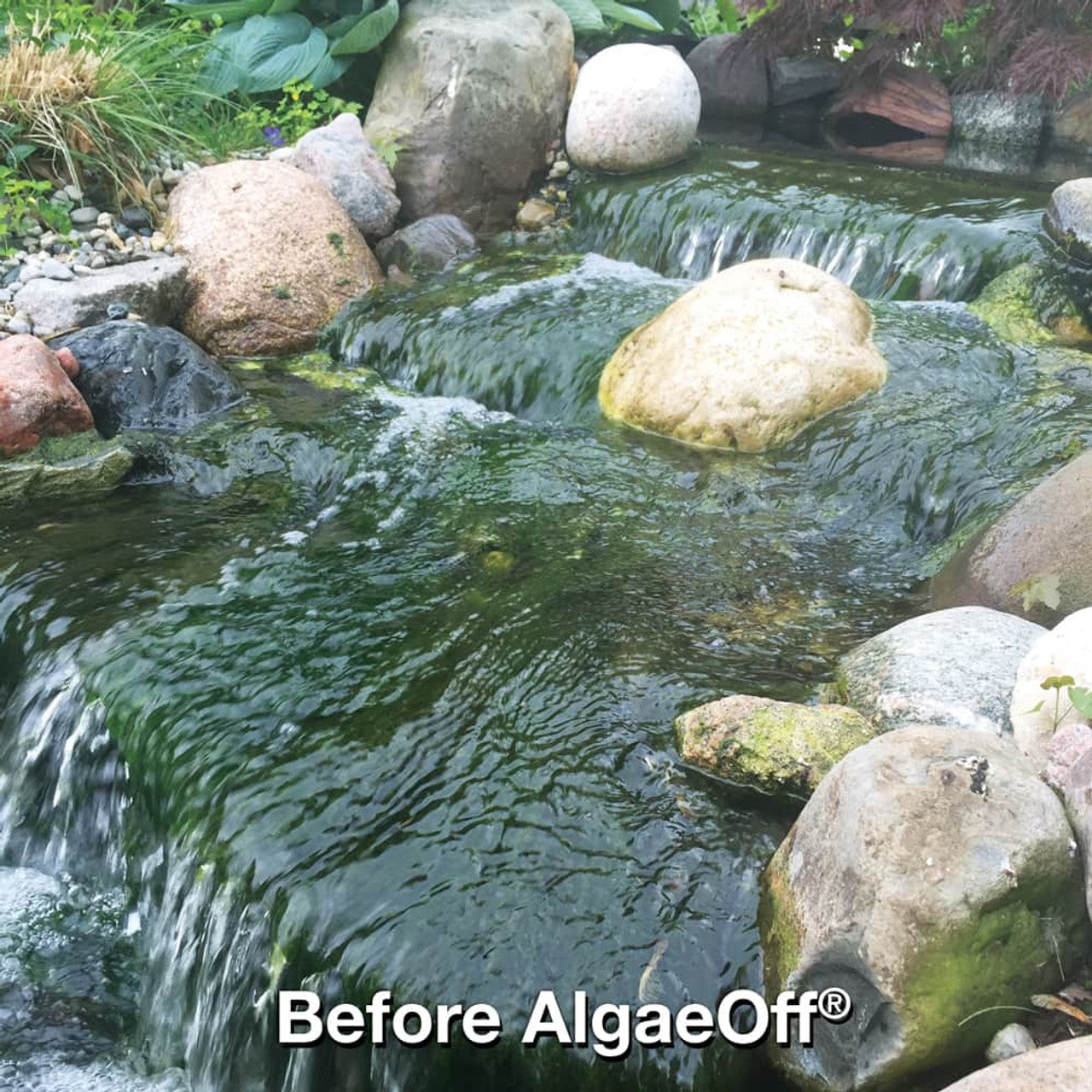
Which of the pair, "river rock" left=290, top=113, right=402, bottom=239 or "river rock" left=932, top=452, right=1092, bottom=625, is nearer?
"river rock" left=932, top=452, right=1092, bottom=625

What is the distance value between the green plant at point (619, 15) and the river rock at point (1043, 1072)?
8.93 meters

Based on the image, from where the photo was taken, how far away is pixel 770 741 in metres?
3.20

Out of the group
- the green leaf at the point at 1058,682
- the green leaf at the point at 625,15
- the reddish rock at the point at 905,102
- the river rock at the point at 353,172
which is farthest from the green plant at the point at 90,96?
the green leaf at the point at 1058,682

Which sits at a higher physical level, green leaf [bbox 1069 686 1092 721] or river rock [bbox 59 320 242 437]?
green leaf [bbox 1069 686 1092 721]

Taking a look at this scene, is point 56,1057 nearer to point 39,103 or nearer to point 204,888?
point 204,888

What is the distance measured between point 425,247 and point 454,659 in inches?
186

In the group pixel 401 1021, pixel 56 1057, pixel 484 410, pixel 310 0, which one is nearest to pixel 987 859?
pixel 401 1021

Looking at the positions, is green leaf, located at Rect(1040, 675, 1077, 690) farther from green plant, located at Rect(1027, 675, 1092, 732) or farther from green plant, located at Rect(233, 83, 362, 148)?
green plant, located at Rect(233, 83, 362, 148)

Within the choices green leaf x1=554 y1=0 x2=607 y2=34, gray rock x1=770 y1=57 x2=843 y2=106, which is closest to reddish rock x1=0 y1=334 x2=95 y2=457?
Result: green leaf x1=554 y1=0 x2=607 y2=34

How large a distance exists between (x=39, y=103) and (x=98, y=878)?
521 cm

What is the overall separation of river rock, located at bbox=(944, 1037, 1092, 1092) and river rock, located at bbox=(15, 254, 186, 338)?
18.7 ft

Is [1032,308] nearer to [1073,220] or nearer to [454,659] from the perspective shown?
[1073,220]

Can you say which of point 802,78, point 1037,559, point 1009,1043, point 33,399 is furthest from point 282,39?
point 1009,1043

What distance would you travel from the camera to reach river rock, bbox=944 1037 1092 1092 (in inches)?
80.7
